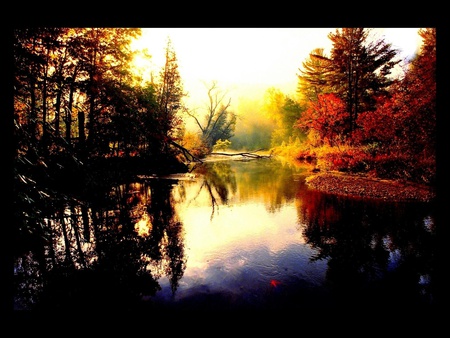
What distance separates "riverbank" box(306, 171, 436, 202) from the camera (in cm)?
1189

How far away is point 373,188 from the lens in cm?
1364

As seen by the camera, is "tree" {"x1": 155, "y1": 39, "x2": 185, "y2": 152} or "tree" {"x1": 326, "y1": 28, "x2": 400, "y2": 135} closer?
"tree" {"x1": 326, "y1": 28, "x2": 400, "y2": 135}

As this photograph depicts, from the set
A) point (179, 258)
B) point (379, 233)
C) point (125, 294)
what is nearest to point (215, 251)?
point (179, 258)

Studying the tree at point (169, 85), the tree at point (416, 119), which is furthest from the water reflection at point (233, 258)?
the tree at point (169, 85)

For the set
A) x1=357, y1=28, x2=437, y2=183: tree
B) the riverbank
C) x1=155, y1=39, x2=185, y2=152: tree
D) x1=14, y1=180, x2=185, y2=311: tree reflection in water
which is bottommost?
x1=14, y1=180, x2=185, y2=311: tree reflection in water

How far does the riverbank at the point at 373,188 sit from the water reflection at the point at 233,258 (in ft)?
3.83

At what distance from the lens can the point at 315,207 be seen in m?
11.4

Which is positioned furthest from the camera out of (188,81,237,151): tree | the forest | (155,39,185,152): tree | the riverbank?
(188,81,237,151): tree

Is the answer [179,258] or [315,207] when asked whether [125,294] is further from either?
[315,207]

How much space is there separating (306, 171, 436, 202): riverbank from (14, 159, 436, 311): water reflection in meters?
1.17

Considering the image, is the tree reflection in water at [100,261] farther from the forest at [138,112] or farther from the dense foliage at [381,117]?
the dense foliage at [381,117]

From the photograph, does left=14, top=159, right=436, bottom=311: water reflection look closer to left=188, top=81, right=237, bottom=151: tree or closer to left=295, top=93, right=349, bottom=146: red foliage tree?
left=295, top=93, right=349, bottom=146: red foliage tree

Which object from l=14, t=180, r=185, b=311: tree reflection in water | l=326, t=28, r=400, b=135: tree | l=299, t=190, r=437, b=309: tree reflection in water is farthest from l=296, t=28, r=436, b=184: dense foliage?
l=14, t=180, r=185, b=311: tree reflection in water
